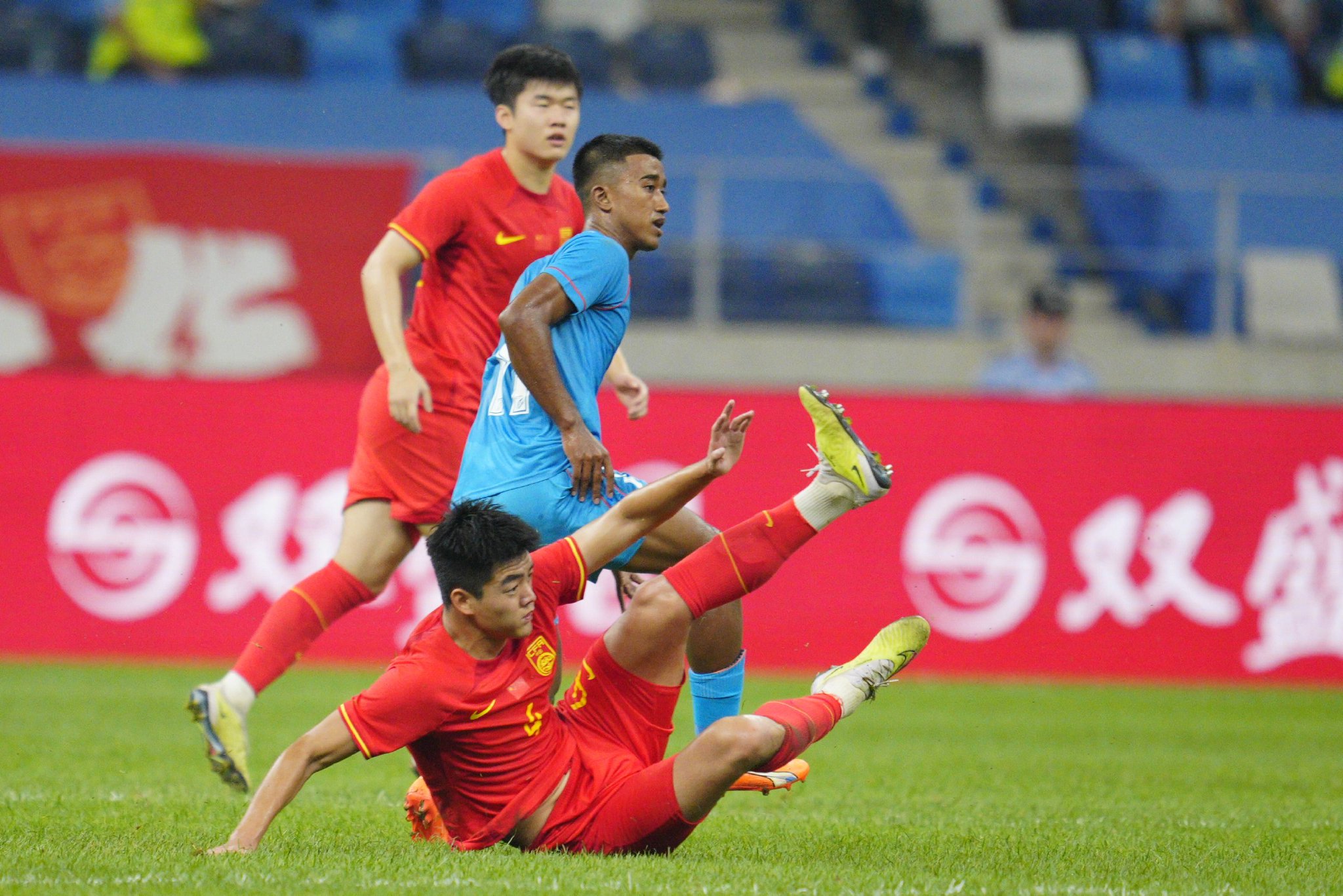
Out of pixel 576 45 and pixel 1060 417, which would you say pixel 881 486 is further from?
pixel 576 45

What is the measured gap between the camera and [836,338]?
13484 mm

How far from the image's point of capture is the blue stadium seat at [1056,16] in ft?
57.5

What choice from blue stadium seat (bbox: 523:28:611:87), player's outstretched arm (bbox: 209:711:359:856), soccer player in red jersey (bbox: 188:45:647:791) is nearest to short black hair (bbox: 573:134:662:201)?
soccer player in red jersey (bbox: 188:45:647:791)

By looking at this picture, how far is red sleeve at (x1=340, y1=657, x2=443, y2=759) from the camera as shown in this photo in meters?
4.55

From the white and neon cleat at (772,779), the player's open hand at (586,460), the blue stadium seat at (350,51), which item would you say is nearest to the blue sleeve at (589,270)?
the player's open hand at (586,460)

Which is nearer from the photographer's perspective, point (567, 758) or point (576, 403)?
point (567, 758)

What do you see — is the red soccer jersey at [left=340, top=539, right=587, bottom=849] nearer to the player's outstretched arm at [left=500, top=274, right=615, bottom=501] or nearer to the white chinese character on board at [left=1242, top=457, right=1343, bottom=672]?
the player's outstretched arm at [left=500, top=274, right=615, bottom=501]

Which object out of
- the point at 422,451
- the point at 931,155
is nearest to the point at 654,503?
the point at 422,451

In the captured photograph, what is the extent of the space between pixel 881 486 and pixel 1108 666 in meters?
6.50

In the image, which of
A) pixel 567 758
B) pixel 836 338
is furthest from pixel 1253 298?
pixel 567 758

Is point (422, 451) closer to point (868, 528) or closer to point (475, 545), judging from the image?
point (475, 545)

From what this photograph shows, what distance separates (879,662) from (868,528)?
19.4ft

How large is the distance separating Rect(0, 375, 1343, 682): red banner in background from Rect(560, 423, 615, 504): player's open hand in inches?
213

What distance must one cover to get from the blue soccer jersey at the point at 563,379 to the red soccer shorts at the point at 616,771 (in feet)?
2.06
